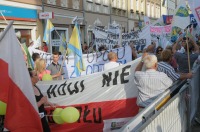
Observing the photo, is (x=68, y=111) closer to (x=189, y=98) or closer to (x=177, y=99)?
(x=177, y=99)

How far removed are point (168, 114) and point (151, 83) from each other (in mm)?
614

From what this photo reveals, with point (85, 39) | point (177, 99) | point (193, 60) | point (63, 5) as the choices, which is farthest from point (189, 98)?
point (85, 39)

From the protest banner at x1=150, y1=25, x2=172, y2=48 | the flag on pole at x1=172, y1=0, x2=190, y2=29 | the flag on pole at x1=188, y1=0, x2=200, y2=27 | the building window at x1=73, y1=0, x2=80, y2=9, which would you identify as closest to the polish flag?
the flag on pole at x1=188, y1=0, x2=200, y2=27

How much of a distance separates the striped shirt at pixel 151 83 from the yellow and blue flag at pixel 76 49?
5030 mm

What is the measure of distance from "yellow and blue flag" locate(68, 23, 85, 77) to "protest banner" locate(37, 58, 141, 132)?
3740mm

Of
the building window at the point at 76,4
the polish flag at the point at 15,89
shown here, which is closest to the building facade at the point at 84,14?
the building window at the point at 76,4

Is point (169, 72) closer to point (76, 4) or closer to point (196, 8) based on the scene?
point (196, 8)

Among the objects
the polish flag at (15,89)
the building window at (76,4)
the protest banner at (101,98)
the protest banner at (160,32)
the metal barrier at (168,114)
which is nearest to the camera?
the polish flag at (15,89)

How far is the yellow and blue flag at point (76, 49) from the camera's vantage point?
9922mm

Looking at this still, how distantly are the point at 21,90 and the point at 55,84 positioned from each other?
2.91m

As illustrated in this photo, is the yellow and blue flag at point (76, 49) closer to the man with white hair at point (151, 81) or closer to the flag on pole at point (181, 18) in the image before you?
the flag on pole at point (181, 18)

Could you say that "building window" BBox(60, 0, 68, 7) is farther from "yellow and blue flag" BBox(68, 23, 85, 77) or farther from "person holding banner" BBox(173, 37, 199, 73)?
"person holding banner" BBox(173, 37, 199, 73)

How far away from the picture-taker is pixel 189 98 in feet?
18.1

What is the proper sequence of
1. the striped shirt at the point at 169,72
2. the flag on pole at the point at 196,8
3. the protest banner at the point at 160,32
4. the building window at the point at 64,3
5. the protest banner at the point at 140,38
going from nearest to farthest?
the striped shirt at the point at 169,72
the flag on pole at the point at 196,8
the protest banner at the point at 140,38
the protest banner at the point at 160,32
the building window at the point at 64,3
